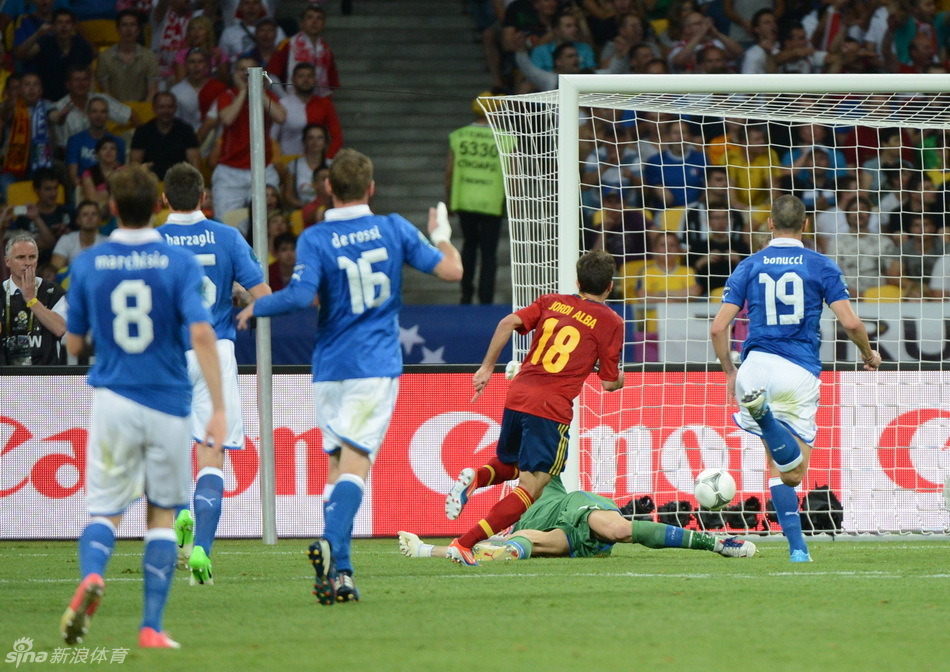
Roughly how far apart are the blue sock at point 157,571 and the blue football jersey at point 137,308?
457 millimetres

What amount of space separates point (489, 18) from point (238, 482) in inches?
336

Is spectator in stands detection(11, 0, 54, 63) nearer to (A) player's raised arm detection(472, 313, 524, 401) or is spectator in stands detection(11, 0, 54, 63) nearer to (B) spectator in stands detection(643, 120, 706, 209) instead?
(B) spectator in stands detection(643, 120, 706, 209)

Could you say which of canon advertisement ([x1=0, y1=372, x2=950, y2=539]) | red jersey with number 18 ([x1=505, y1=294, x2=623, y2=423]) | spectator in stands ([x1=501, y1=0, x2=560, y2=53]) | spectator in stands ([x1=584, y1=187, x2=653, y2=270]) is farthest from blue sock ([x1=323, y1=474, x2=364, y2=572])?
spectator in stands ([x1=501, y1=0, x2=560, y2=53])

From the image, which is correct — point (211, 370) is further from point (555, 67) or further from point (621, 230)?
point (555, 67)

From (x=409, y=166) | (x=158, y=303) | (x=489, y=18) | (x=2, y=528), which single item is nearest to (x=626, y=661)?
(x=158, y=303)

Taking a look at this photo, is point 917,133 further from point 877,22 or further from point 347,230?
point 347,230

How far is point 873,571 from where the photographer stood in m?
7.65

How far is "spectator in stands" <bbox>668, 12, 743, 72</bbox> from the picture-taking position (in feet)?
52.6

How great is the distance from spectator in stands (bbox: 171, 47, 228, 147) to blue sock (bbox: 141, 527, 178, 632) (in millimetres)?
10794

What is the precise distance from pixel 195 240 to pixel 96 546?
8.69 ft

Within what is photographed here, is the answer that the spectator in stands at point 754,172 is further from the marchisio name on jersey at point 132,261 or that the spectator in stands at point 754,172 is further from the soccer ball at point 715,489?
the marchisio name on jersey at point 132,261

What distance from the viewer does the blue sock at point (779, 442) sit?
817 cm

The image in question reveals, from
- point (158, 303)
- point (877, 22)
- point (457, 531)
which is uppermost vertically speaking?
point (877, 22)

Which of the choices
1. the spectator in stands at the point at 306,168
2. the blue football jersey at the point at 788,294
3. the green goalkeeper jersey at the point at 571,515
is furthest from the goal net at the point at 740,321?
the spectator in stands at the point at 306,168
